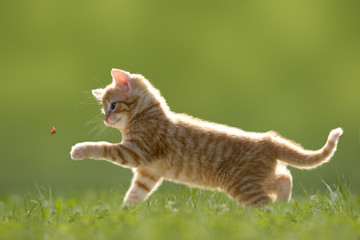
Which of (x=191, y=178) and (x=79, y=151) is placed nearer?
(x=79, y=151)

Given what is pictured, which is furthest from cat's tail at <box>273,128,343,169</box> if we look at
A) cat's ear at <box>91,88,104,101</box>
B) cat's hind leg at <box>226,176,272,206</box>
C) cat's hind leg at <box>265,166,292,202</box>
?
cat's ear at <box>91,88,104,101</box>

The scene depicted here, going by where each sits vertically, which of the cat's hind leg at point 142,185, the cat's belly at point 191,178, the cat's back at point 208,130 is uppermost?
the cat's back at point 208,130

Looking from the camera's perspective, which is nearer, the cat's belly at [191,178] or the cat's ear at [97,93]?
the cat's belly at [191,178]

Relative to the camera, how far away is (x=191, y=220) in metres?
3.25

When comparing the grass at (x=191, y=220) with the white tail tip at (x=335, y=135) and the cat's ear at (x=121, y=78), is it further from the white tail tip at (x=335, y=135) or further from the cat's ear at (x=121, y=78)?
the cat's ear at (x=121, y=78)

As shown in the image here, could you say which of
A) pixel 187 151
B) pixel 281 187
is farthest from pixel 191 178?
pixel 281 187

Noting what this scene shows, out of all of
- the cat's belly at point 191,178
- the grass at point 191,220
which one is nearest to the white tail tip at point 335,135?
the grass at point 191,220

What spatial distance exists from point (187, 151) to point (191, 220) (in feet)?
4.45

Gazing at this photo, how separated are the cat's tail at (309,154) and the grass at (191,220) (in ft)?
0.95

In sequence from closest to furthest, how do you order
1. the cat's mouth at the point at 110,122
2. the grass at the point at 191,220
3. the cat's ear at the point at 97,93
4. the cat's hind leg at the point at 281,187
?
the grass at the point at 191,220 < the cat's hind leg at the point at 281,187 < the cat's mouth at the point at 110,122 < the cat's ear at the point at 97,93

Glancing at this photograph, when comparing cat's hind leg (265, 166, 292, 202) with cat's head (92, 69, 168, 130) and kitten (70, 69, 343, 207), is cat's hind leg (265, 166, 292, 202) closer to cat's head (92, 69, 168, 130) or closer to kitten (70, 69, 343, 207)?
kitten (70, 69, 343, 207)

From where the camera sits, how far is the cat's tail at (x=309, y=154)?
4.34 m

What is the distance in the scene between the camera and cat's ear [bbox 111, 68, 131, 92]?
4.80m

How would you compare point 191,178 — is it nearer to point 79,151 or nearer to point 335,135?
point 79,151
